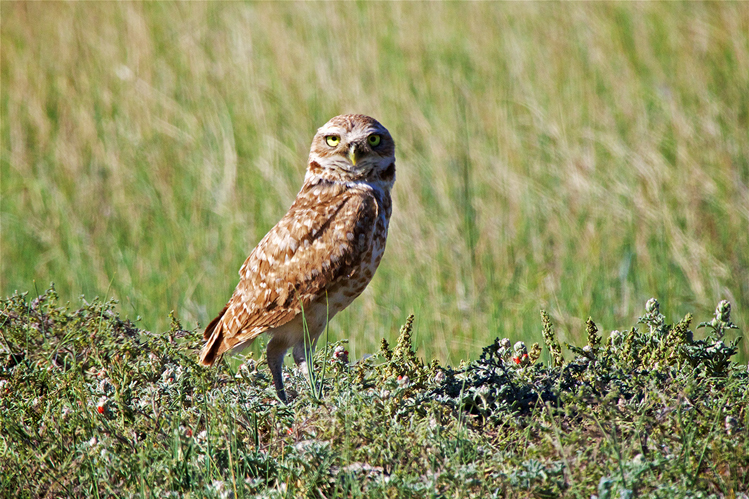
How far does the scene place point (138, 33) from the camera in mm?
8938

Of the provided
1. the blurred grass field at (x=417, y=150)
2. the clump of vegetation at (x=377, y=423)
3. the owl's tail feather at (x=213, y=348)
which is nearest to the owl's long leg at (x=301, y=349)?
the clump of vegetation at (x=377, y=423)

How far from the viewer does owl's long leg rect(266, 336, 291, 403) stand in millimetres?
3618

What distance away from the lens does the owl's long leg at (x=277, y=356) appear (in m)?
3.62

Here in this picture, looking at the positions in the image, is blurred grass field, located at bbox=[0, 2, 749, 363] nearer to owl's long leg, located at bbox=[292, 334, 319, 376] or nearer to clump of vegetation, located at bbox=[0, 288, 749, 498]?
owl's long leg, located at bbox=[292, 334, 319, 376]

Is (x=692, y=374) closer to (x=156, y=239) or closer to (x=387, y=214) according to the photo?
(x=387, y=214)

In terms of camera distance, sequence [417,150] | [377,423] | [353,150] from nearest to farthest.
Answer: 1. [377,423]
2. [353,150]
3. [417,150]

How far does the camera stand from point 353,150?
3.85 metres

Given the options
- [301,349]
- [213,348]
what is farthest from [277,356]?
[213,348]

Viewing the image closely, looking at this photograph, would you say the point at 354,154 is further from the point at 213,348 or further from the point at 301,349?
the point at 213,348

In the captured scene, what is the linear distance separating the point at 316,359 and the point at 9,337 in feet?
4.70

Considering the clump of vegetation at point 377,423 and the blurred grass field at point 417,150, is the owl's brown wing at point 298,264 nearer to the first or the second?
the clump of vegetation at point 377,423

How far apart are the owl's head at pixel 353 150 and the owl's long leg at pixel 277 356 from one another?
85 cm

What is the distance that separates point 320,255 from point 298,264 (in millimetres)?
125

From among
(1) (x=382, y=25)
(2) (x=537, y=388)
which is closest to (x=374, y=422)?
(2) (x=537, y=388)
